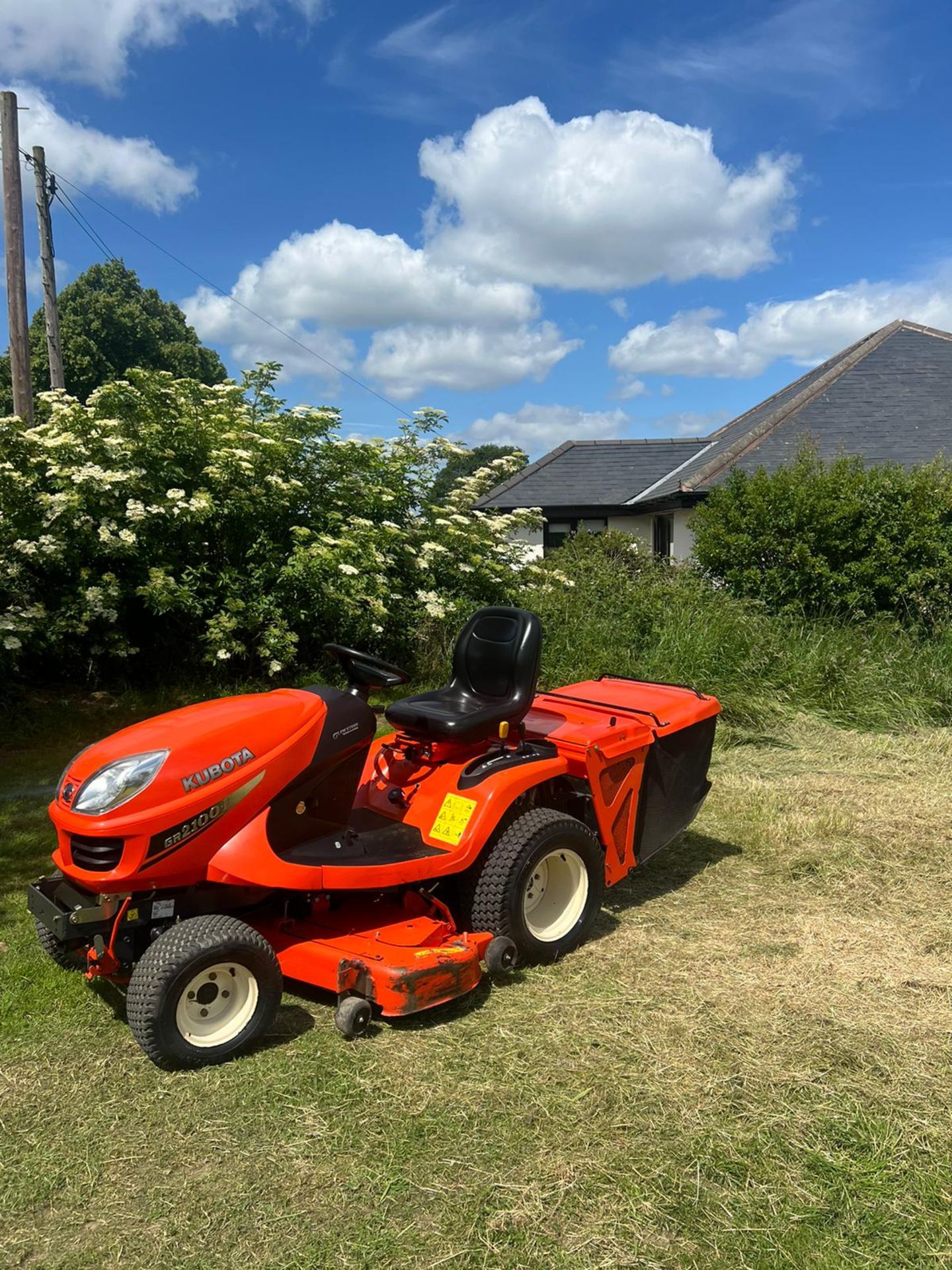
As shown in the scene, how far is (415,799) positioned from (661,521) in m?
17.5

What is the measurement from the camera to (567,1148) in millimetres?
2660

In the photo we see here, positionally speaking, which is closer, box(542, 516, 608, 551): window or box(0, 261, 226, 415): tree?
box(542, 516, 608, 551): window

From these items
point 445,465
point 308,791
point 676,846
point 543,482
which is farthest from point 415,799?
point 543,482

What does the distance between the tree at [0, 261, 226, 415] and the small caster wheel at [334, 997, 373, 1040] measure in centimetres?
3312

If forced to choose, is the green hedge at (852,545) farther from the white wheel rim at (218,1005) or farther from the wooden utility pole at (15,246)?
the white wheel rim at (218,1005)

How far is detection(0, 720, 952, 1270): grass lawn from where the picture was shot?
2336 millimetres

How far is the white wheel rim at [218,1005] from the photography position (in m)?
3.00

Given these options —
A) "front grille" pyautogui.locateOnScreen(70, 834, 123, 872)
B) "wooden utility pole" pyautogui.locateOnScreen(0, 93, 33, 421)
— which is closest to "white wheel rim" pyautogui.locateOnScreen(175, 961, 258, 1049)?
"front grille" pyautogui.locateOnScreen(70, 834, 123, 872)

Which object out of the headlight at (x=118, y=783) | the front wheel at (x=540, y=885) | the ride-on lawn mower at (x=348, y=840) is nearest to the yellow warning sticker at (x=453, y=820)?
the ride-on lawn mower at (x=348, y=840)

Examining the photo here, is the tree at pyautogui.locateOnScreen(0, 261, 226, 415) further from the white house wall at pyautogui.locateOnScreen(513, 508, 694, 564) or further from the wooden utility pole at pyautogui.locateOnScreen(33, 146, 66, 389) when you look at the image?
the wooden utility pole at pyautogui.locateOnScreen(33, 146, 66, 389)

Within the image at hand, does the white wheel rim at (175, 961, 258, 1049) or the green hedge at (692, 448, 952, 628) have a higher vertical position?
the green hedge at (692, 448, 952, 628)

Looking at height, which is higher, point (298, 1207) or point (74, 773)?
point (74, 773)

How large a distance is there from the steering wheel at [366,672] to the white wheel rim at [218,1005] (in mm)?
1078

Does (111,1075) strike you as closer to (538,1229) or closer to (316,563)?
(538,1229)
